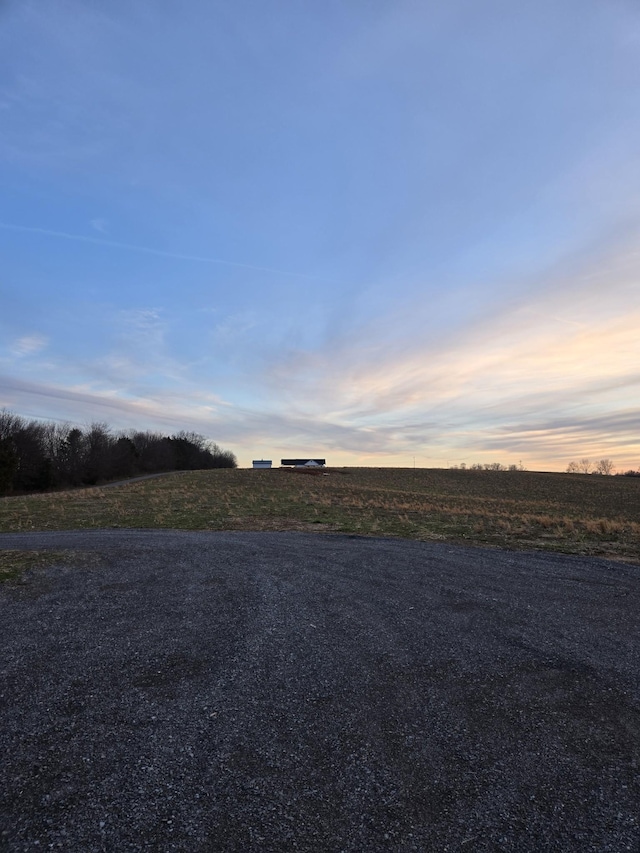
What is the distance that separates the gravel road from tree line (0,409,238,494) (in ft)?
162

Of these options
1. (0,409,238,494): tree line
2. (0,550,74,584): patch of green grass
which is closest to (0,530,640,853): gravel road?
(0,550,74,584): patch of green grass

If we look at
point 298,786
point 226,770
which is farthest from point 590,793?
point 226,770

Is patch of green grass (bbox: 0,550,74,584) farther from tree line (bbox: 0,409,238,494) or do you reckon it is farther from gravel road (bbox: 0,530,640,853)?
tree line (bbox: 0,409,238,494)

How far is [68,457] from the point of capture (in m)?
64.6

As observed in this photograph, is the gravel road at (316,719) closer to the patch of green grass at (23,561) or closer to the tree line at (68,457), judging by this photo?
the patch of green grass at (23,561)

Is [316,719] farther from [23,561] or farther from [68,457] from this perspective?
[68,457]

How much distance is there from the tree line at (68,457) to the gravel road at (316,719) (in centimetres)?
4943

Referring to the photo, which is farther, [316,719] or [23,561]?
[23,561]

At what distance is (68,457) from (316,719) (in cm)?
7063

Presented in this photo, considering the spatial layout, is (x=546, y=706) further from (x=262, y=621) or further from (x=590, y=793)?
(x=262, y=621)

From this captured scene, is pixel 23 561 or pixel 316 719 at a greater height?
pixel 23 561

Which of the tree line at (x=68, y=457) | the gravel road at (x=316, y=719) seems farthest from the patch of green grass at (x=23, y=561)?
the tree line at (x=68, y=457)

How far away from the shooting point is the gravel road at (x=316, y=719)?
2588 millimetres

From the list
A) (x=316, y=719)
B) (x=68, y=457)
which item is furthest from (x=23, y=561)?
(x=68, y=457)
